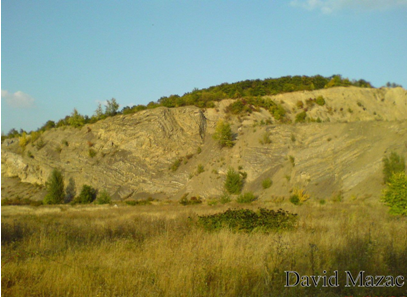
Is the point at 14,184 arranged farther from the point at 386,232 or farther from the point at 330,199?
the point at 386,232

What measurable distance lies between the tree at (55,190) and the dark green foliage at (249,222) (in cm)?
4466

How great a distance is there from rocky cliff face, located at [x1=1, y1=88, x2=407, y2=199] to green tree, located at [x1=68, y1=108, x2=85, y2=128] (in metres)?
1.26

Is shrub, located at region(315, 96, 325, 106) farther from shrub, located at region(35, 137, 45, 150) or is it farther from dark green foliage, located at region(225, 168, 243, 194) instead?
shrub, located at region(35, 137, 45, 150)

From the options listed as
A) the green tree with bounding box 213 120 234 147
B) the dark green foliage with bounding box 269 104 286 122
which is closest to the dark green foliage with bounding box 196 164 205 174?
the green tree with bounding box 213 120 234 147

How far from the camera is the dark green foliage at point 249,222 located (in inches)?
412

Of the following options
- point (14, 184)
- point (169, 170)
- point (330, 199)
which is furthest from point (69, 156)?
point (330, 199)

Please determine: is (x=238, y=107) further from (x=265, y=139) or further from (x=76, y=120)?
(x=76, y=120)

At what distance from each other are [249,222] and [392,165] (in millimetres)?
24523

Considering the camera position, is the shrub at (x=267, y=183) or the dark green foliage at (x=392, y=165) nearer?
the dark green foliage at (x=392, y=165)

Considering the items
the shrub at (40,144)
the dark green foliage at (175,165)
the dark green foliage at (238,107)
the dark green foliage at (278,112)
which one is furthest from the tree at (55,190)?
the dark green foliage at (278,112)

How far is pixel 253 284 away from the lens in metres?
5.72

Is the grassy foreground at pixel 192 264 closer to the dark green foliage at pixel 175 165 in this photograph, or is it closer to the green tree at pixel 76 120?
the dark green foliage at pixel 175 165

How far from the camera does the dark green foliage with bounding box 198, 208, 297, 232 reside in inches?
412

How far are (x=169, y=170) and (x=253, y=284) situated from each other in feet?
149
